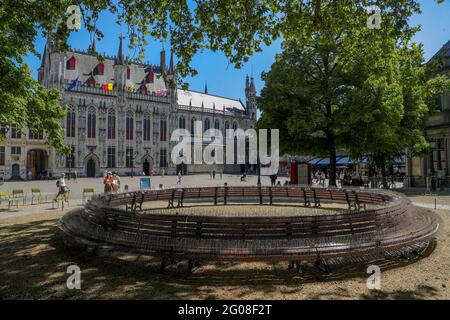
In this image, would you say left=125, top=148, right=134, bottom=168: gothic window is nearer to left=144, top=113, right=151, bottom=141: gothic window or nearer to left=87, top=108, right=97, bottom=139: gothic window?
left=144, top=113, right=151, bottom=141: gothic window

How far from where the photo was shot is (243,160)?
8594 cm

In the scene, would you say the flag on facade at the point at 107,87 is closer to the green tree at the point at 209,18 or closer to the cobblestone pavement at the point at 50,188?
the cobblestone pavement at the point at 50,188

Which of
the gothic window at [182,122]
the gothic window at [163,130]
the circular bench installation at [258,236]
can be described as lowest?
the circular bench installation at [258,236]

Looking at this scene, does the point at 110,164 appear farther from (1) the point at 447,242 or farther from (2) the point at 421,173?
(1) the point at 447,242

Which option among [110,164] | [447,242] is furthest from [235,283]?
[110,164]

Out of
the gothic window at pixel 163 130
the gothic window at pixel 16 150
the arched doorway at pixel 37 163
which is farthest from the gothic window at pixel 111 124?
the gothic window at pixel 16 150

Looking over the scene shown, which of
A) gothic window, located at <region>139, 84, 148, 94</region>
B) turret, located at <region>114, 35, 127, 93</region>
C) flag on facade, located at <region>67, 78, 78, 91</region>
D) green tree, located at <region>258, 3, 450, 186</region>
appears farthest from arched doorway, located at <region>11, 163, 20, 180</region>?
green tree, located at <region>258, 3, 450, 186</region>

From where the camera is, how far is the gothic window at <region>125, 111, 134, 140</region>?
6444 centimetres

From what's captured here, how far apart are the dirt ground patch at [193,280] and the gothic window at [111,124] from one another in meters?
57.2

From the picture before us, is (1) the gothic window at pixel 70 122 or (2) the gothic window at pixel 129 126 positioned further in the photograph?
(2) the gothic window at pixel 129 126

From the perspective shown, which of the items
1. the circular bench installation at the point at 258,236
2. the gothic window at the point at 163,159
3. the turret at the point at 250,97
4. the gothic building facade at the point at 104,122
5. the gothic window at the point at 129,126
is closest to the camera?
the circular bench installation at the point at 258,236

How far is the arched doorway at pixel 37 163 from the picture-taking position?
55478 mm

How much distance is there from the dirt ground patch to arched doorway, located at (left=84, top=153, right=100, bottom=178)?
2191 inches

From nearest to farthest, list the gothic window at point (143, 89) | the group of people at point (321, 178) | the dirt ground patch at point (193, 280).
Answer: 1. the dirt ground patch at point (193, 280)
2. the group of people at point (321, 178)
3. the gothic window at point (143, 89)
